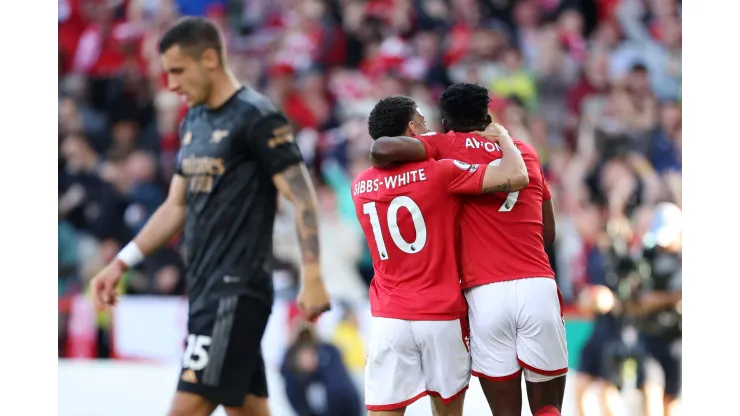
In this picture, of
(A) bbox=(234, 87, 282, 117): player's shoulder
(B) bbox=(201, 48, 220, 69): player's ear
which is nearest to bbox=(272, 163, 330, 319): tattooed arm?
(A) bbox=(234, 87, 282, 117): player's shoulder

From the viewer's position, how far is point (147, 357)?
23.7 feet

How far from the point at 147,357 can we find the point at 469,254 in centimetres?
399

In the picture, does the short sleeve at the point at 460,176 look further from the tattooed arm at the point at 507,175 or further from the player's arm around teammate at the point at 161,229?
the player's arm around teammate at the point at 161,229

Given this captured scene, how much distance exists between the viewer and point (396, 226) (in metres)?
3.96

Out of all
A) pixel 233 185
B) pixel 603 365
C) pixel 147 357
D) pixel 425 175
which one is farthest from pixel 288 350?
pixel 425 175

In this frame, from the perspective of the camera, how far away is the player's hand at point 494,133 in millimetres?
3943

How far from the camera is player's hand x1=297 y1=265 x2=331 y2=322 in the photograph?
161 inches

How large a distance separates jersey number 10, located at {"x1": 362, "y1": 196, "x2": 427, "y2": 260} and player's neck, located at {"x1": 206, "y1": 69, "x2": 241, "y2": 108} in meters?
0.96

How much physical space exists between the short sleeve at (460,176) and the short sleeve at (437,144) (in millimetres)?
104

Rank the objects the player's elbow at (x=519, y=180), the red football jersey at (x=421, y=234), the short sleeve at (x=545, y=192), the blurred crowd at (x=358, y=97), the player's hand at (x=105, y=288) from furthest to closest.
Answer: the blurred crowd at (x=358, y=97) < the player's hand at (x=105, y=288) < the short sleeve at (x=545, y=192) < the red football jersey at (x=421, y=234) < the player's elbow at (x=519, y=180)

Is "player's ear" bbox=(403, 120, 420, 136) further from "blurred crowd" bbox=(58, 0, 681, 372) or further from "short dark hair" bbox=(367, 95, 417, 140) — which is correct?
"blurred crowd" bbox=(58, 0, 681, 372)

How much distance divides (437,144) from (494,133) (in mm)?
245

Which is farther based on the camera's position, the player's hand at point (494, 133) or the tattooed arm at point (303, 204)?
the tattooed arm at point (303, 204)

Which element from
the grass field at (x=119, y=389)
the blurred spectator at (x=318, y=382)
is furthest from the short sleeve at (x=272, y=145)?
the grass field at (x=119, y=389)
